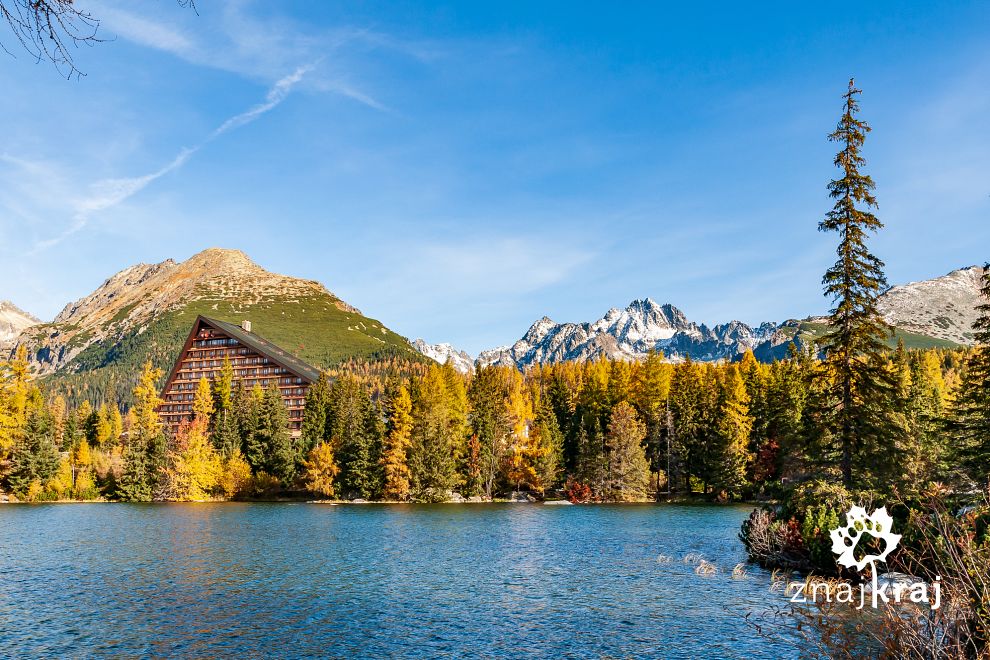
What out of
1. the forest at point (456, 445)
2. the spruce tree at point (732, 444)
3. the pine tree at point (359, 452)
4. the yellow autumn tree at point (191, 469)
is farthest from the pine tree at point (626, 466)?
the yellow autumn tree at point (191, 469)

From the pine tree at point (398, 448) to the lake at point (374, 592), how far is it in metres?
34.4

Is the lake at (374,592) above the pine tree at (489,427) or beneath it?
beneath

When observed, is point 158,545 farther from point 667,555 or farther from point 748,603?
point 748,603

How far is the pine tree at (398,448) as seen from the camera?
9075 cm

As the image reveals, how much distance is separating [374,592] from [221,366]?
136 m

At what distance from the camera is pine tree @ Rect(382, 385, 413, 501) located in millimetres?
90750

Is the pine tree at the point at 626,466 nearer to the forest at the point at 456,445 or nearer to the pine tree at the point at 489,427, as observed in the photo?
the forest at the point at 456,445

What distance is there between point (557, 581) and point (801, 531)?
12.2m

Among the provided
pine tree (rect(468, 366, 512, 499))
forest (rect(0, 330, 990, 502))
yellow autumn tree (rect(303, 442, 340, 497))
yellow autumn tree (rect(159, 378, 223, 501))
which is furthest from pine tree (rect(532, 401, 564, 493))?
yellow autumn tree (rect(159, 378, 223, 501))

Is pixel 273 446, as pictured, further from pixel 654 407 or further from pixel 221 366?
pixel 221 366

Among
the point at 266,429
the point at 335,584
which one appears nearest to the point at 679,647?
the point at 335,584

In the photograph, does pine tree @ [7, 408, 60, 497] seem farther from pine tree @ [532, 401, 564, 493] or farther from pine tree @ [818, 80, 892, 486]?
pine tree @ [818, 80, 892, 486]

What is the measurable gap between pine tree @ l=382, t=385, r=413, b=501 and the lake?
3441 centimetres

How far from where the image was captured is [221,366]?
15325 cm
